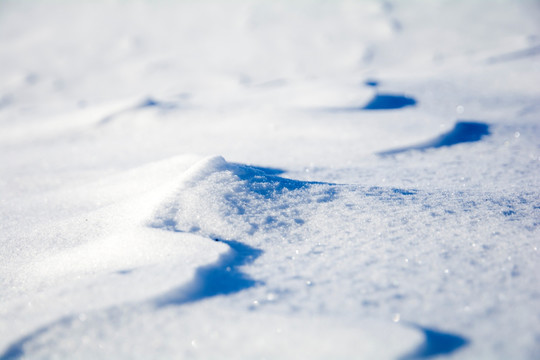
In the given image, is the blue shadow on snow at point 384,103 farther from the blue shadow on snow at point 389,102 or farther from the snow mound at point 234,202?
the snow mound at point 234,202

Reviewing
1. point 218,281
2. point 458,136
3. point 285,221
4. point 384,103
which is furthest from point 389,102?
point 218,281

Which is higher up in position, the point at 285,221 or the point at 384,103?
the point at 384,103

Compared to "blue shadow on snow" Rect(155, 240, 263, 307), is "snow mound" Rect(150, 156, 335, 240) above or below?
above

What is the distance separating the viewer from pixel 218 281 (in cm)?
94

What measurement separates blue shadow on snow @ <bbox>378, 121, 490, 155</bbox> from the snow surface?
14mm

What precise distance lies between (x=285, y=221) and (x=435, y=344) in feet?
1.73

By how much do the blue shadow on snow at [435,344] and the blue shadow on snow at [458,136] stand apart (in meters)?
1.23

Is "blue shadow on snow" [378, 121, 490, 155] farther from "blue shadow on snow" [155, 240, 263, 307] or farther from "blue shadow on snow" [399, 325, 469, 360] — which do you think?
"blue shadow on snow" [399, 325, 469, 360]

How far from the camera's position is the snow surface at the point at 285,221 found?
2.61 ft

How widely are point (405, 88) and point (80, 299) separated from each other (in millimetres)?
2455

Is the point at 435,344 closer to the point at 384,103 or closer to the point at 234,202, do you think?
the point at 234,202

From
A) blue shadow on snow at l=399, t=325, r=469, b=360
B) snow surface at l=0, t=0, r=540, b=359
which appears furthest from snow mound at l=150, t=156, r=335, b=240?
blue shadow on snow at l=399, t=325, r=469, b=360

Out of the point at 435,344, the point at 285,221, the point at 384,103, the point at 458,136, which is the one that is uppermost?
the point at 384,103

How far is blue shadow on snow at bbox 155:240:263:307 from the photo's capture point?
87cm
